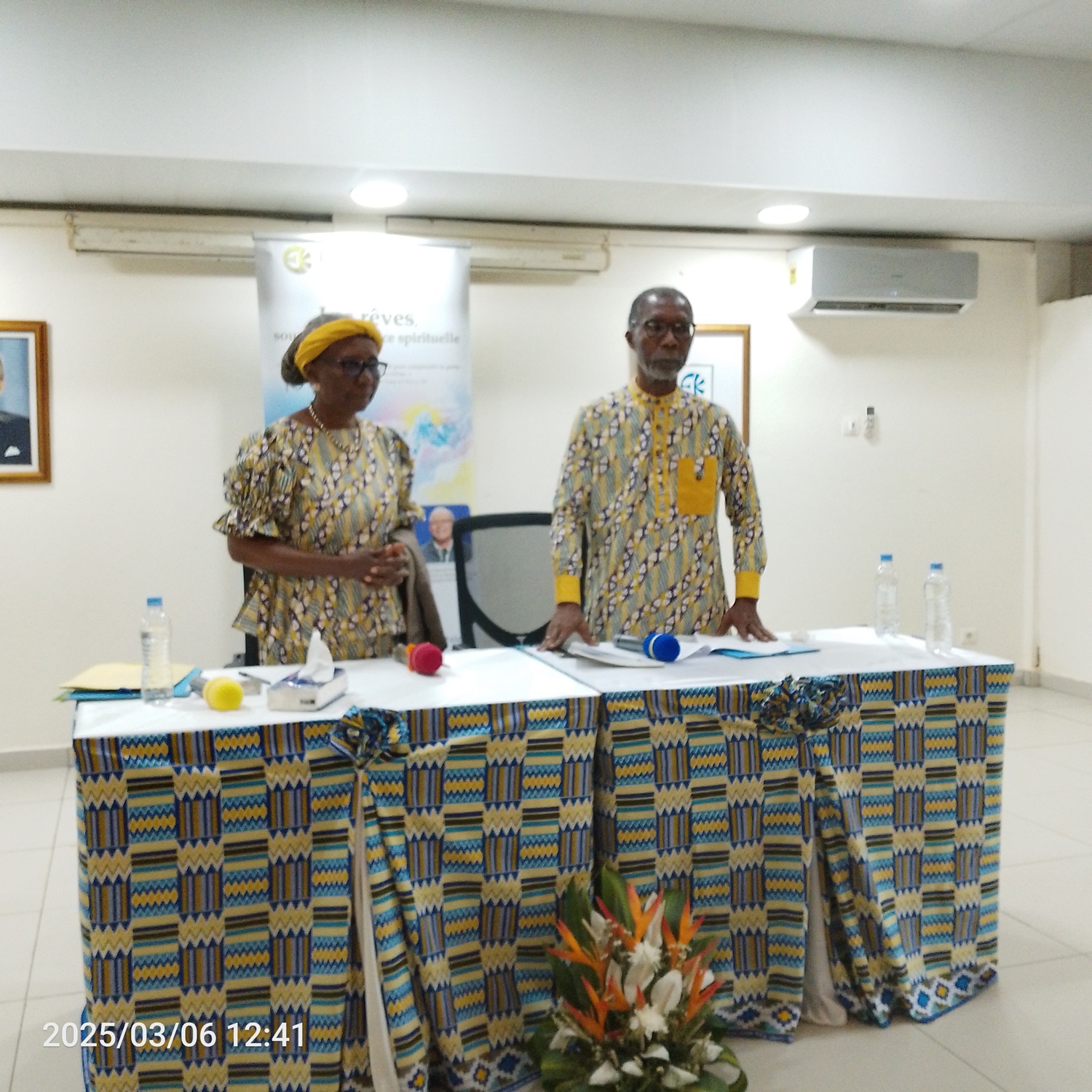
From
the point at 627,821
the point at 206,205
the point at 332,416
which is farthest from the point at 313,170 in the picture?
the point at 627,821

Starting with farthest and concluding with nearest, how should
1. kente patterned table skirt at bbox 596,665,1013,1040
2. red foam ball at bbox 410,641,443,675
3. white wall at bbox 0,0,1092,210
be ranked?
white wall at bbox 0,0,1092,210 < red foam ball at bbox 410,641,443,675 < kente patterned table skirt at bbox 596,665,1013,1040

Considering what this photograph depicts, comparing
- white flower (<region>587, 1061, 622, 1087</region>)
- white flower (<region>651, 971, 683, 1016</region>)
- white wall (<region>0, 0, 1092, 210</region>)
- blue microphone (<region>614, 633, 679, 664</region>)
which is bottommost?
white flower (<region>587, 1061, 622, 1087</region>)

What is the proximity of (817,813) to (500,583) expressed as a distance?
1.53 metres

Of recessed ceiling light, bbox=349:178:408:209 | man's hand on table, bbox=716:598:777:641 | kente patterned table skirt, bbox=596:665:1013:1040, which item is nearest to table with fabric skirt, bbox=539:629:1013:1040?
kente patterned table skirt, bbox=596:665:1013:1040

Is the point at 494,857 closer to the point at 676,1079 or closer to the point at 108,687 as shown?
the point at 676,1079

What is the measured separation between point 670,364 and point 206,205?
278cm

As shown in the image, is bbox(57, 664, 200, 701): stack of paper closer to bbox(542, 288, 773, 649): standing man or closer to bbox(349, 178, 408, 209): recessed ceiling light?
bbox(542, 288, 773, 649): standing man

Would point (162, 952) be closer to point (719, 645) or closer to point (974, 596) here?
point (719, 645)

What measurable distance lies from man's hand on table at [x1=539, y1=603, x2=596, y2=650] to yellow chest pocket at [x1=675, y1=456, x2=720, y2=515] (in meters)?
0.36

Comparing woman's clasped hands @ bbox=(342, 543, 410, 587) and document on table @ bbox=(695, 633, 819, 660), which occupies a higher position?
woman's clasped hands @ bbox=(342, 543, 410, 587)

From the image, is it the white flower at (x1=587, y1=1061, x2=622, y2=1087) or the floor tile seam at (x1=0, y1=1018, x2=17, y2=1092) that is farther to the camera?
the floor tile seam at (x1=0, y1=1018, x2=17, y2=1092)

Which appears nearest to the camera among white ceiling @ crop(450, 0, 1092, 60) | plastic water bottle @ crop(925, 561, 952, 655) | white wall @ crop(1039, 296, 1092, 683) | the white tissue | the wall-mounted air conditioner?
the white tissue

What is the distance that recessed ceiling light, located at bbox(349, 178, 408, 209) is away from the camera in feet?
14.2

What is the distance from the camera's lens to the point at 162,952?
1914 millimetres
